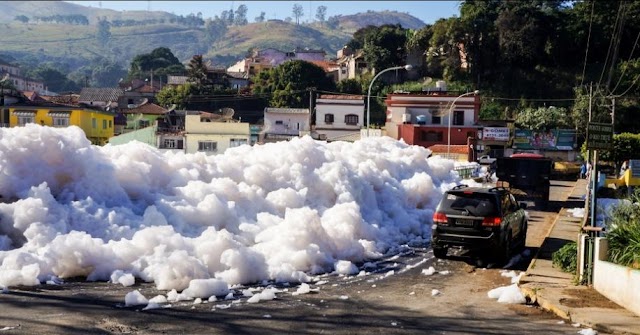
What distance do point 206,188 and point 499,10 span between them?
71.5 meters

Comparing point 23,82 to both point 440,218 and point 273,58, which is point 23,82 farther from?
point 440,218

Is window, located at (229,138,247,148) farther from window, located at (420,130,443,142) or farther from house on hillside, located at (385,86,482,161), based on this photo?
window, located at (420,130,443,142)

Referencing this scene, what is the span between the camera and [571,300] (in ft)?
38.4

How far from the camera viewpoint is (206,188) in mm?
16469

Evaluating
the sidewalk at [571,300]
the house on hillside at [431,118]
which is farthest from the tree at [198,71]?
the sidewalk at [571,300]

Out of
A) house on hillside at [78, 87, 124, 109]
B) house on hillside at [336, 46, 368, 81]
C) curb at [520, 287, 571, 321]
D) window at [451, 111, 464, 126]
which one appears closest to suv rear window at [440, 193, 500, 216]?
curb at [520, 287, 571, 321]

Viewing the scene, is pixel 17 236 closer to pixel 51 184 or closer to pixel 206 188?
pixel 51 184

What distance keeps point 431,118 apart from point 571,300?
5335 cm

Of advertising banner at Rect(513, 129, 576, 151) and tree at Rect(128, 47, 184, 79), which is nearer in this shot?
advertising banner at Rect(513, 129, 576, 151)

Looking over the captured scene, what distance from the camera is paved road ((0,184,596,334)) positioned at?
368 inches

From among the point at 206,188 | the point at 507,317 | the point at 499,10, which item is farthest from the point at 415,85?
the point at 507,317

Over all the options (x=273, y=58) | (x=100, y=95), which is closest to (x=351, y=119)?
(x=100, y=95)

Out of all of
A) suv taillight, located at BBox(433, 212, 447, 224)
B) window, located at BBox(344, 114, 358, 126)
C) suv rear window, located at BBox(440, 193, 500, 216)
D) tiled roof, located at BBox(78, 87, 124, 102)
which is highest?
tiled roof, located at BBox(78, 87, 124, 102)

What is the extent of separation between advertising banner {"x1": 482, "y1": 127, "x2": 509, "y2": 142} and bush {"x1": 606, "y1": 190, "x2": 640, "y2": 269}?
155 feet
